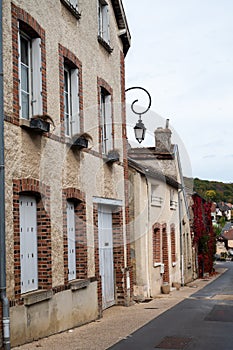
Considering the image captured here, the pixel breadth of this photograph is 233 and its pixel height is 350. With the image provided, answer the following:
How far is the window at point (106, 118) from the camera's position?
14352 mm

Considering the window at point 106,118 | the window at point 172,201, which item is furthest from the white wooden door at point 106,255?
the window at point 172,201

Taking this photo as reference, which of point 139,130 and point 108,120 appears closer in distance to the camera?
point 108,120

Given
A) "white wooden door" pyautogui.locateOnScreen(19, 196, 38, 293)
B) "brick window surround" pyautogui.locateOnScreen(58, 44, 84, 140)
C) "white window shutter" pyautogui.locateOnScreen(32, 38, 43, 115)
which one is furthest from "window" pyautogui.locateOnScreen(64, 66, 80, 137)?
"white wooden door" pyautogui.locateOnScreen(19, 196, 38, 293)

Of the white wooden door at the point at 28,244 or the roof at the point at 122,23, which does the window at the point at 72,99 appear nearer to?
the white wooden door at the point at 28,244

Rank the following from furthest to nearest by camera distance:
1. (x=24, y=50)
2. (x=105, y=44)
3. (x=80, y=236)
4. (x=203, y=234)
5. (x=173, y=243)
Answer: (x=203, y=234) < (x=173, y=243) < (x=105, y=44) < (x=80, y=236) < (x=24, y=50)

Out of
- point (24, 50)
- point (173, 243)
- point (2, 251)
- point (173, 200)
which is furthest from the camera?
point (173, 243)

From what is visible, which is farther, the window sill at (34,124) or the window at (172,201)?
the window at (172,201)

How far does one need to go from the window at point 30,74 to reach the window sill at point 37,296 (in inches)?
121

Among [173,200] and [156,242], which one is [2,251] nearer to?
[156,242]

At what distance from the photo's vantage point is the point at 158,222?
2045 centimetres

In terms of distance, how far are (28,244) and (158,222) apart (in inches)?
440

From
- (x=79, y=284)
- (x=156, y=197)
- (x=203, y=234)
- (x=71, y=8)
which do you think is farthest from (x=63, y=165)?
(x=203, y=234)

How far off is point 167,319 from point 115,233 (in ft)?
11.8

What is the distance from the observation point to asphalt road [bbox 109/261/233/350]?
899cm
